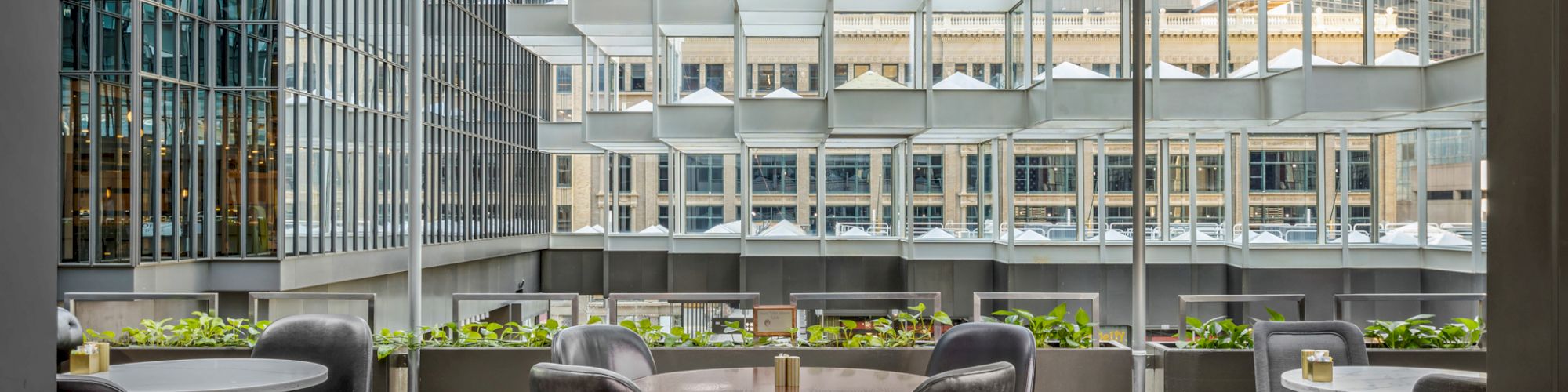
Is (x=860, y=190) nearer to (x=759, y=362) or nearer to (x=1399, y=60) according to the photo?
(x=1399, y=60)

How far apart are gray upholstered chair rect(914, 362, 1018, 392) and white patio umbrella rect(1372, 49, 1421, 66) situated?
10.5m

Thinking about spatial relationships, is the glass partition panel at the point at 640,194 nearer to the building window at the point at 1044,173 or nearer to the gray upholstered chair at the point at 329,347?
the building window at the point at 1044,173

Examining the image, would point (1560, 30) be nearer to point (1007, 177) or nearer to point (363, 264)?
point (1007, 177)

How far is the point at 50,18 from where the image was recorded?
1.28 metres

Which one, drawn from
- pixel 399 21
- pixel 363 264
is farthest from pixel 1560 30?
pixel 399 21

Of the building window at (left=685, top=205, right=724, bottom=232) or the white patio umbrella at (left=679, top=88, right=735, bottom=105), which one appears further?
the building window at (left=685, top=205, right=724, bottom=232)

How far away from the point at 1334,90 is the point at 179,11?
1442 cm

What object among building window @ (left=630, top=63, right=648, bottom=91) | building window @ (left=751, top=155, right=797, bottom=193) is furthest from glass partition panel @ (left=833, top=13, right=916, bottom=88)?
building window @ (left=630, top=63, right=648, bottom=91)

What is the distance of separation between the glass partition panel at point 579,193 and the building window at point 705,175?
4.32 meters

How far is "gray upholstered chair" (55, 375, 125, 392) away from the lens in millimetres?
3568

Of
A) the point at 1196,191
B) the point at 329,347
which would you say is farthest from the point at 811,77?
the point at 329,347

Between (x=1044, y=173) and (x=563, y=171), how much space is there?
15750 millimetres

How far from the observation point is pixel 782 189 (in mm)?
21719

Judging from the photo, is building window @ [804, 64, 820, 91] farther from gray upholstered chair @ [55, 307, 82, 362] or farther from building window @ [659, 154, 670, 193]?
gray upholstered chair @ [55, 307, 82, 362]
